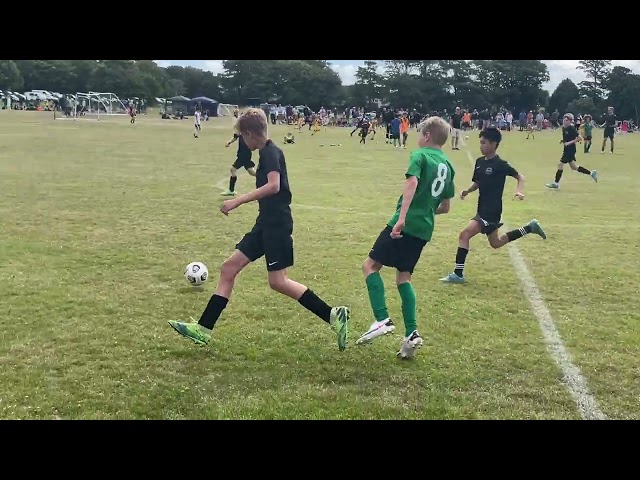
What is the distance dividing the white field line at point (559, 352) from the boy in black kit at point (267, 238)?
5.67 ft

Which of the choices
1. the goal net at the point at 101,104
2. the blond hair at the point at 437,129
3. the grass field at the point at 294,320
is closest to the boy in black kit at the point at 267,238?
the grass field at the point at 294,320

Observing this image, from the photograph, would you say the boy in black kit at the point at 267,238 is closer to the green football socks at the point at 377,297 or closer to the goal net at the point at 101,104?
the green football socks at the point at 377,297

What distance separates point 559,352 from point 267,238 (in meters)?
2.57

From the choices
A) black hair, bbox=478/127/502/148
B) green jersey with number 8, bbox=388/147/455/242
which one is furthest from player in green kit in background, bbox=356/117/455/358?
black hair, bbox=478/127/502/148

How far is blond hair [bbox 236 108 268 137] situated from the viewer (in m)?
5.05

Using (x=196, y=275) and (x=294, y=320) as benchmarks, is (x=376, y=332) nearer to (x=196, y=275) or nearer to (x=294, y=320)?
(x=294, y=320)

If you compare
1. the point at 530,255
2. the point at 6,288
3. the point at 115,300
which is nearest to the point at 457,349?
the point at 115,300

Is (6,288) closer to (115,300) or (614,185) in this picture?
(115,300)

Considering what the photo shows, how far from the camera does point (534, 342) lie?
18.4 feet

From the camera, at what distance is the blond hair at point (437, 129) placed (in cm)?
519

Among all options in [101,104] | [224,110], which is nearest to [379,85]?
[224,110]

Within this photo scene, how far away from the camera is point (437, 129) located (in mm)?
5188

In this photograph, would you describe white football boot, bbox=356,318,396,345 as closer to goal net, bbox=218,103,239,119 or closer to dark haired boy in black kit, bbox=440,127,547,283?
dark haired boy in black kit, bbox=440,127,547,283

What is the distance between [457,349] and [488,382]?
67 cm
